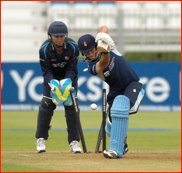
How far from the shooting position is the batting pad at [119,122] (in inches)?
222

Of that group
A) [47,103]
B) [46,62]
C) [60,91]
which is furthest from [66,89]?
[46,62]

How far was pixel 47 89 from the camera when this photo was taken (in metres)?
7.12

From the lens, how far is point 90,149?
24.7 feet

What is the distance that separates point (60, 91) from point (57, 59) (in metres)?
0.56

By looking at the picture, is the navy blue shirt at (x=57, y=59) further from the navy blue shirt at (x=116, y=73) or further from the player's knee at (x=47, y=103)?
the navy blue shirt at (x=116, y=73)

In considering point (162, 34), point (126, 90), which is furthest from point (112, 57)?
point (162, 34)

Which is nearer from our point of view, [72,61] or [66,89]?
[66,89]

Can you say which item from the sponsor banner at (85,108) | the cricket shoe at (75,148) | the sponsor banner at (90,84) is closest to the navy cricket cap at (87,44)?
the cricket shoe at (75,148)

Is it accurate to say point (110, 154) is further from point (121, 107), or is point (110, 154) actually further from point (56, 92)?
point (56, 92)

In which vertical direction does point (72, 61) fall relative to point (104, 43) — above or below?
below

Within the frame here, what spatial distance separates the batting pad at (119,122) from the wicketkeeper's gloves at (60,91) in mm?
1357

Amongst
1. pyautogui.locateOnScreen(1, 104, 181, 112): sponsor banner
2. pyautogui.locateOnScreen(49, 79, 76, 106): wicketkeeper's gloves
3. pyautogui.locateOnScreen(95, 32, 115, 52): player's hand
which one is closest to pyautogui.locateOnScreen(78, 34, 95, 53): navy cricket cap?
pyautogui.locateOnScreen(95, 32, 115, 52): player's hand

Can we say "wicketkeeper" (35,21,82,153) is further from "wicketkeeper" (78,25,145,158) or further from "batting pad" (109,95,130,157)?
"batting pad" (109,95,130,157)

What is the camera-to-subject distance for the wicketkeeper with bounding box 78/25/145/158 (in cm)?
561
